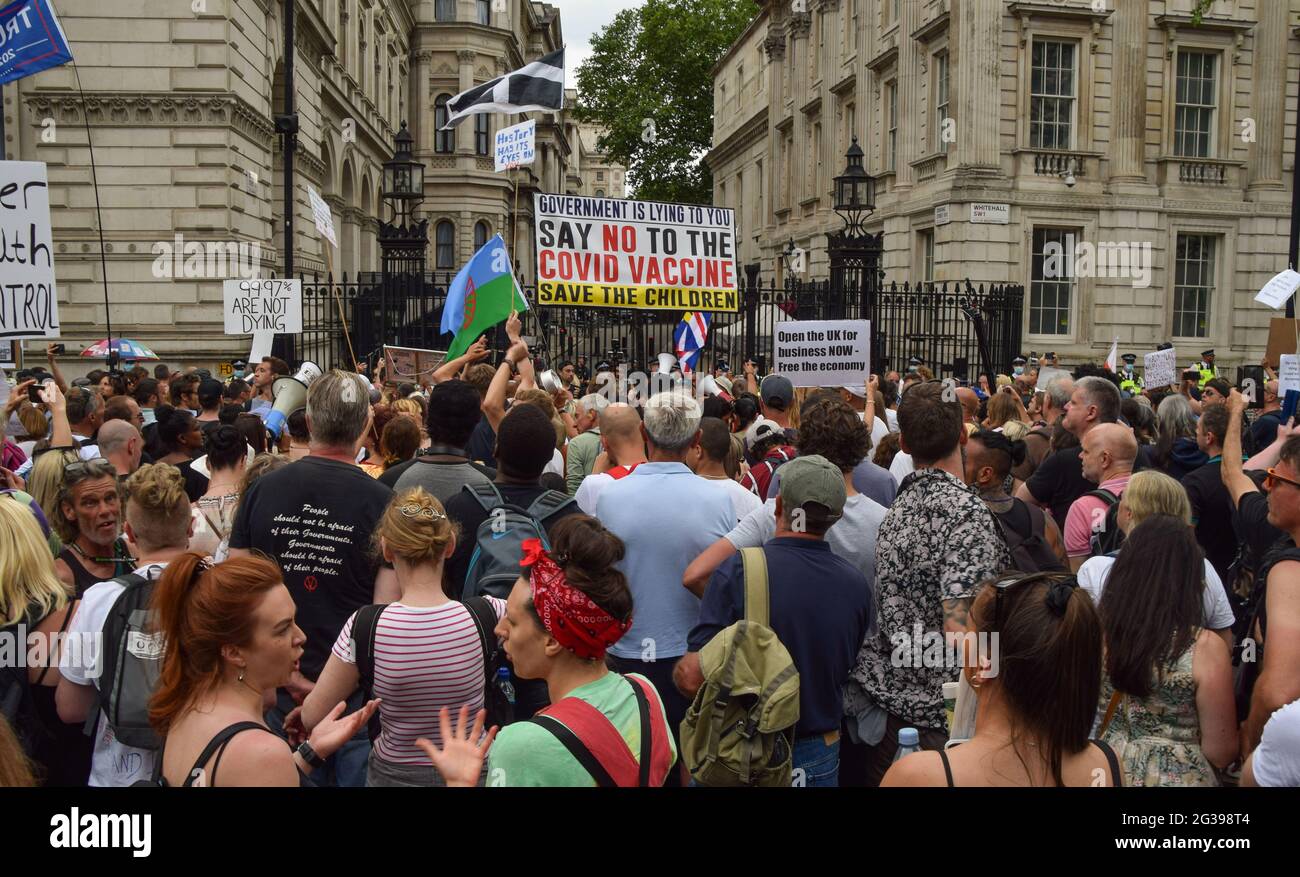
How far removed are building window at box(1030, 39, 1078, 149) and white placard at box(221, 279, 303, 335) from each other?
18.4m

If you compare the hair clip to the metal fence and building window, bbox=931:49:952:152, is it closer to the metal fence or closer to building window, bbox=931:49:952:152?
the metal fence

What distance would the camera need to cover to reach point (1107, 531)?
510 centimetres

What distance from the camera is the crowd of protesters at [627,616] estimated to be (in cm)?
276

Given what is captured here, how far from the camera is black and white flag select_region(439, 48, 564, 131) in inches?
509

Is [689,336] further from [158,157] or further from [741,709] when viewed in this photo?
[741,709]

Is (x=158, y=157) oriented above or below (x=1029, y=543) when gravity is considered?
above

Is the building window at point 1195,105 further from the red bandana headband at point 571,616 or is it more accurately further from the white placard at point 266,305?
the red bandana headband at point 571,616

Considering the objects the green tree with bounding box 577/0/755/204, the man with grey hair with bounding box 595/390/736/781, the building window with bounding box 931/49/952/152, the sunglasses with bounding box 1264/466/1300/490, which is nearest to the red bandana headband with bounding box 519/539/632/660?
the man with grey hair with bounding box 595/390/736/781

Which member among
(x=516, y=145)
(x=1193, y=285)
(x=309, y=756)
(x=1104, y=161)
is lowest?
(x=309, y=756)

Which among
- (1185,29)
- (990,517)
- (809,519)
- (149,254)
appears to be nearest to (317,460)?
(809,519)

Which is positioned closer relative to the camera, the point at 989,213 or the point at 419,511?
the point at 419,511

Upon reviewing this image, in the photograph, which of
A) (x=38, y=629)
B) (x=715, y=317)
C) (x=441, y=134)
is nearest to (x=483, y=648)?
(x=38, y=629)

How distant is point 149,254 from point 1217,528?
60.9 ft

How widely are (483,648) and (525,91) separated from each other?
1039 centimetres
